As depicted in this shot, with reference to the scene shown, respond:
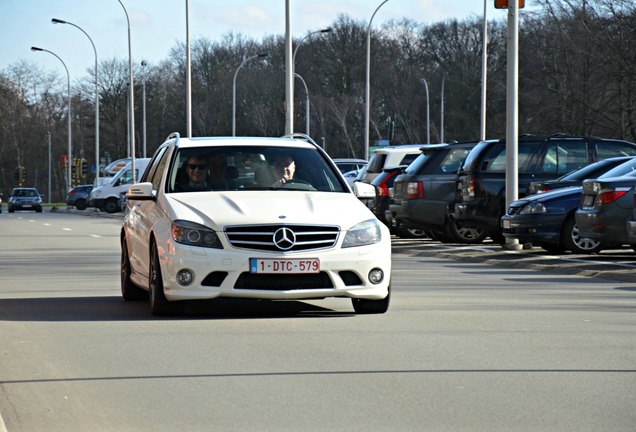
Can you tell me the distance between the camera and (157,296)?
11.7m

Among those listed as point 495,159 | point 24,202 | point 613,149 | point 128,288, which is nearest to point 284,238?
point 128,288

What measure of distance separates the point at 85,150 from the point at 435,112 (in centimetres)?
3995

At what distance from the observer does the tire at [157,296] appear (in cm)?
1162

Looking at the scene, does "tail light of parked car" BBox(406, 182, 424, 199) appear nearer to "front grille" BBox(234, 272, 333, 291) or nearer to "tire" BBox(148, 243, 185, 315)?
"tire" BBox(148, 243, 185, 315)

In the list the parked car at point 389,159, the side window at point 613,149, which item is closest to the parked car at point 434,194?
the side window at point 613,149

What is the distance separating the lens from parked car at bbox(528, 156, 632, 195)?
71.8 ft

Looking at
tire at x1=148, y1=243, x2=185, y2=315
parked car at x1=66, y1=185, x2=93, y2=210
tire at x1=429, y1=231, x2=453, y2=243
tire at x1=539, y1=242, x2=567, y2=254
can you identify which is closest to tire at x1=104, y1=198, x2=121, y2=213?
parked car at x1=66, y1=185, x2=93, y2=210

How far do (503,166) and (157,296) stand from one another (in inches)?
502

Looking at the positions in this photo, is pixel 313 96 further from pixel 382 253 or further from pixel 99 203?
pixel 382 253

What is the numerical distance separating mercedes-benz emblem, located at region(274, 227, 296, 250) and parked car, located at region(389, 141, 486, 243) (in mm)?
13151

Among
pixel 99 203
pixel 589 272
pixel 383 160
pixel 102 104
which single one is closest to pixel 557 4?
pixel 99 203

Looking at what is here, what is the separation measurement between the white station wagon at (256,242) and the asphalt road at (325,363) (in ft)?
0.91

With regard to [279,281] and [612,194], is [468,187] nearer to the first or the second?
[612,194]

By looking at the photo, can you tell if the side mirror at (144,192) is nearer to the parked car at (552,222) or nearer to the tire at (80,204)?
the parked car at (552,222)
